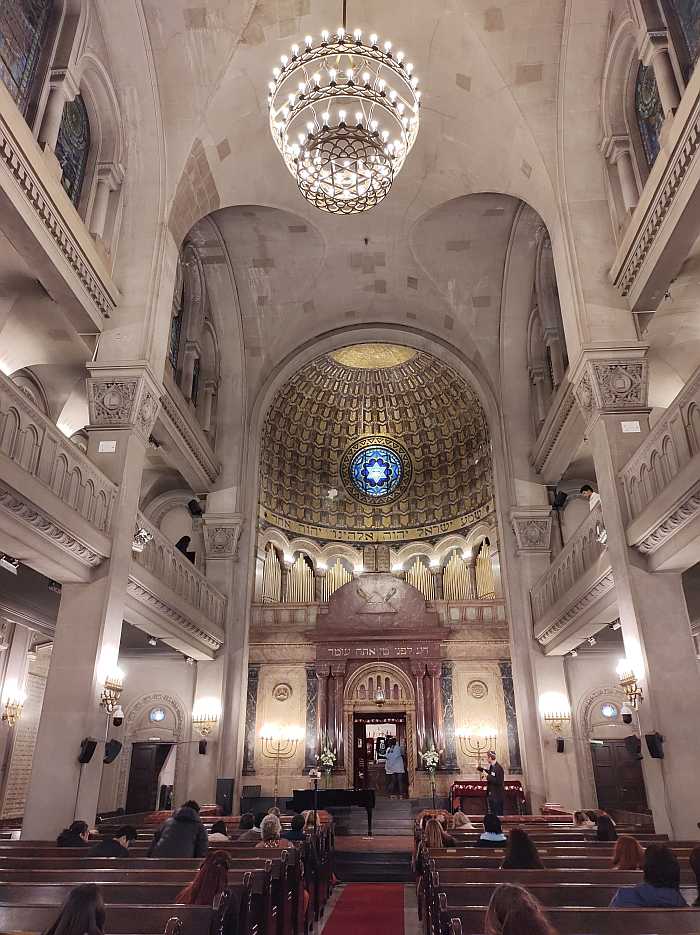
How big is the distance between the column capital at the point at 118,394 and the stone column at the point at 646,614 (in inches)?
283

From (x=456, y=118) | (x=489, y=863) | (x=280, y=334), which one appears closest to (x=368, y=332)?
(x=280, y=334)

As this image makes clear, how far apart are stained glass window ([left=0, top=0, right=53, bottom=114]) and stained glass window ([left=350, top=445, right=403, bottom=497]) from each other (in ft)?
52.0

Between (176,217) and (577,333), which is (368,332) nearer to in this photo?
(176,217)

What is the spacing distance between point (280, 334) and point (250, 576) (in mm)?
6861

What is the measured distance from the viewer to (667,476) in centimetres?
835

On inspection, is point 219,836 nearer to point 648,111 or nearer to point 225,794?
point 225,794

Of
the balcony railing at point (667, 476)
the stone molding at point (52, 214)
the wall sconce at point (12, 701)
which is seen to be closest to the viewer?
the balcony railing at point (667, 476)

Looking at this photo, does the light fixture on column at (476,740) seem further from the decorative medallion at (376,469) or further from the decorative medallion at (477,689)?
the decorative medallion at (376,469)

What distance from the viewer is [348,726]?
17859mm

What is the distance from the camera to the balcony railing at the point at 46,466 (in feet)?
24.4

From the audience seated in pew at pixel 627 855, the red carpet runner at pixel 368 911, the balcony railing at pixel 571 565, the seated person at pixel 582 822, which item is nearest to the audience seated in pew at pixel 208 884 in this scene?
the audience seated in pew at pixel 627 855

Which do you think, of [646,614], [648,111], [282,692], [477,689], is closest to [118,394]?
[646,614]

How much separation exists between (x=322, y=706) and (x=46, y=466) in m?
12.0

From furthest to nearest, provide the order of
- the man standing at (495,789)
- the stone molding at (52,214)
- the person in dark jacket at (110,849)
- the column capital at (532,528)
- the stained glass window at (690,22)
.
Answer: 1. the column capital at (532,528)
2. the man standing at (495,789)
3. the stained glass window at (690,22)
4. the stone molding at (52,214)
5. the person in dark jacket at (110,849)
